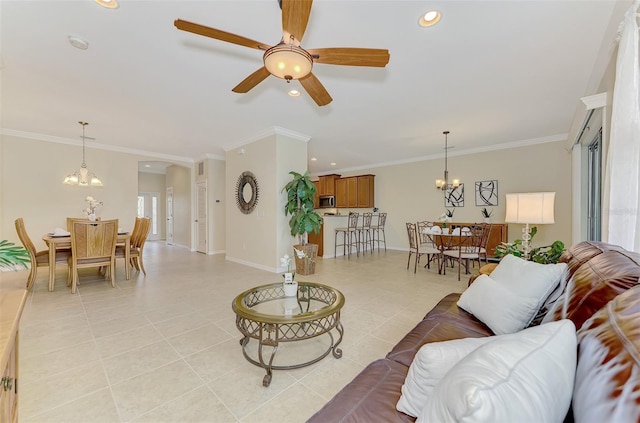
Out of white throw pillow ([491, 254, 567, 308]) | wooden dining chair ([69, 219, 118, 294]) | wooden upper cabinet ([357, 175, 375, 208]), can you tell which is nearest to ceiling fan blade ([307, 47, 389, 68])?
white throw pillow ([491, 254, 567, 308])

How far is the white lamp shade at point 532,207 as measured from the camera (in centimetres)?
252

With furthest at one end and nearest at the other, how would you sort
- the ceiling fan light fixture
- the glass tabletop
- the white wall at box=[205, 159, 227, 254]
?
the white wall at box=[205, 159, 227, 254] → the glass tabletop → the ceiling fan light fixture

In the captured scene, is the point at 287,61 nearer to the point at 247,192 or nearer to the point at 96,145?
the point at 247,192

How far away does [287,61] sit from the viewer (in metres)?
1.72

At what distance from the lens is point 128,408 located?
4.85 ft

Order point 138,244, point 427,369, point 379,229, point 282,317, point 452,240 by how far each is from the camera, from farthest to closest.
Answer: point 379,229 → point 452,240 → point 138,244 → point 282,317 → point 427,369

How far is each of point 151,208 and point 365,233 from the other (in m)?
7.83

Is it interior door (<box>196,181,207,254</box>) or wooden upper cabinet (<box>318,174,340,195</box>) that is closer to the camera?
interior door (<box>196,181,207,254</box>)

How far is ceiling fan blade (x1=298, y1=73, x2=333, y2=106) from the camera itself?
210 cm

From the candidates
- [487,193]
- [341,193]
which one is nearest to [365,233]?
[341,193]

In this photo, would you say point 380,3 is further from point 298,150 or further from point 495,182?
point 495,182

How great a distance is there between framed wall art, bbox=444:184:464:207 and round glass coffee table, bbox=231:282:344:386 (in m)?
5.40

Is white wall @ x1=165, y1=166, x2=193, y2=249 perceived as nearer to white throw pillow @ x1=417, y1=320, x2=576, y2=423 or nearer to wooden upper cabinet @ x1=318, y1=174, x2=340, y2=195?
wooden upper cabinet @ x1=318, y1=174, x2=340, y2=195

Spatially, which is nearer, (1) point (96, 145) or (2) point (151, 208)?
(1) point (96, 145)
